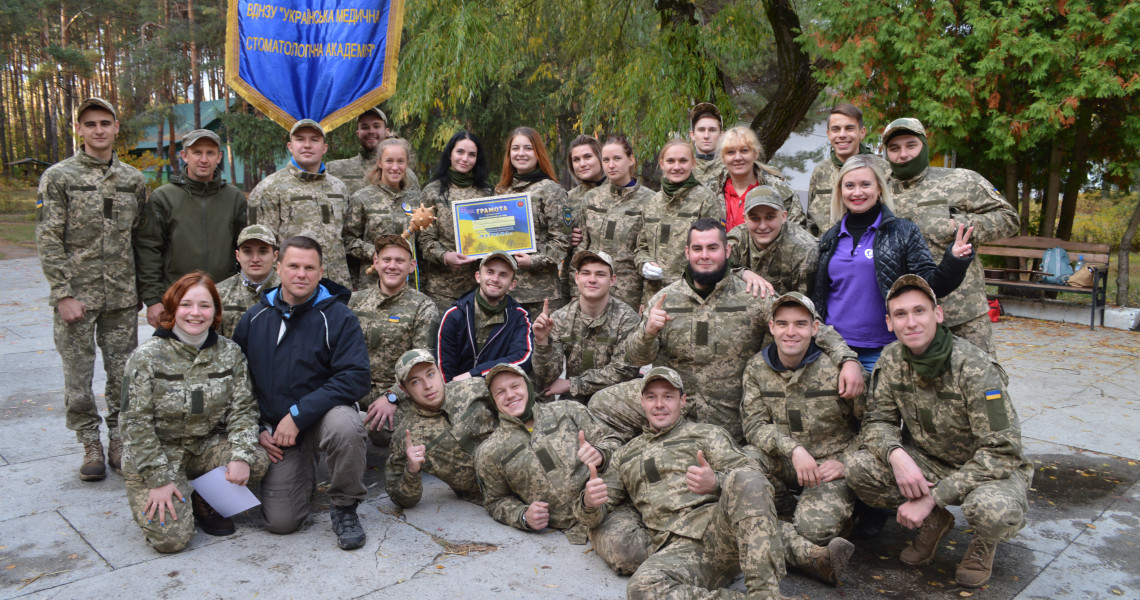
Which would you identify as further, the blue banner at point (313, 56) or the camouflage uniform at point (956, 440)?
the blue banner at point (313, 56)

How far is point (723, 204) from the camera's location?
18.4 feet

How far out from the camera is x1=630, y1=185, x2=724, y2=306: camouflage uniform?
5531 mm

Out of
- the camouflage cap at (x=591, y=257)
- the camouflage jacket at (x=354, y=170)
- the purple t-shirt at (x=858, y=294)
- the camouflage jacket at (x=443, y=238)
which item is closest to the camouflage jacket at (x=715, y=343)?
the purple t-shirt at (x=858, y=294)

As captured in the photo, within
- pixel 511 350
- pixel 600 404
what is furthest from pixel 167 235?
pixel 600 404

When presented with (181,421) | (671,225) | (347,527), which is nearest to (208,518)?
(181,421)

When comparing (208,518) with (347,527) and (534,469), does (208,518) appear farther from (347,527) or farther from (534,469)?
(534,469)

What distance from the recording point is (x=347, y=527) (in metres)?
4.06

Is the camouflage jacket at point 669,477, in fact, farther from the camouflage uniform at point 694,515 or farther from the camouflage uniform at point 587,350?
the camouflage uniform at point 587,350

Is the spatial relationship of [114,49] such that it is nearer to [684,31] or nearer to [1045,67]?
[684,31]

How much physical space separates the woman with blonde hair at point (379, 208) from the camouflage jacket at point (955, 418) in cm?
370

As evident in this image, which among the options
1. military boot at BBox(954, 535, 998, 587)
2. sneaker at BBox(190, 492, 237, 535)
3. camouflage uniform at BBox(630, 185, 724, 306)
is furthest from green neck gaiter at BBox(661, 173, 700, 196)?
sneaker at BBox(190, 492, 237, 535)

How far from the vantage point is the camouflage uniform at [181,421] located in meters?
3.95

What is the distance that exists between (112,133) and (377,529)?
10.6 ft

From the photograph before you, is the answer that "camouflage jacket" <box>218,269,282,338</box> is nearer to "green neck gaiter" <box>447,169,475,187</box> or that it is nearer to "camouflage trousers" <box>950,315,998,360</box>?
"green neck gaiter" <box>447,169,475,187</box>
